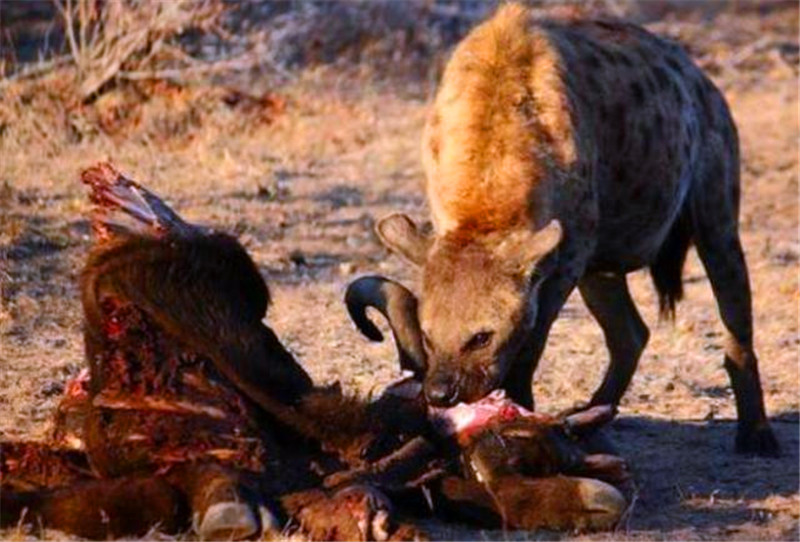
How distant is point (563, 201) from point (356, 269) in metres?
2.83

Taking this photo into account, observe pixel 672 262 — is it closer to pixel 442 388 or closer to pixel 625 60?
pixel 625 60

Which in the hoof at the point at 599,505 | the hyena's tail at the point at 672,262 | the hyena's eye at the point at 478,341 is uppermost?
the hyena's eye at the point at 478,341

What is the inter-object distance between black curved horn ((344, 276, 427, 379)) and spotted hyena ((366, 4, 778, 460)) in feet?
0.12

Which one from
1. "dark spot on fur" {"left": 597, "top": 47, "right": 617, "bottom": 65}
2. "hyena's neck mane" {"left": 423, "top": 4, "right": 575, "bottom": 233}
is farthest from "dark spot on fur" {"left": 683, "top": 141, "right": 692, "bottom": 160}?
"hyena's neck mane" {"left": 423, "top": 4, "right": 575, "bottom": 233}

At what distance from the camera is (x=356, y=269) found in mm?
8883

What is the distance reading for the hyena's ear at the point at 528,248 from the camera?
5816 mm

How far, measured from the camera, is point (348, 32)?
1327 centimetres

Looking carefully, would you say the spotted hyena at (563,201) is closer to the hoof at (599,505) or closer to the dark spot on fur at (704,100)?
the dark spot on fur at (704,100)

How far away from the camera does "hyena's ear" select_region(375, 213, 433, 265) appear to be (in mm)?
6078

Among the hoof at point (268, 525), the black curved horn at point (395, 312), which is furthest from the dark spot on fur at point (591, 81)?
the hoof at point (268, 525)

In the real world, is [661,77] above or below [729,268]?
above

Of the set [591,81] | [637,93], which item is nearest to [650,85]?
[637,93]

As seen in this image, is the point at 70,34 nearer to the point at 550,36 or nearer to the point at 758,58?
the point at 550,36

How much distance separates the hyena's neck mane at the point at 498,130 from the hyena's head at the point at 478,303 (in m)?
0.11
